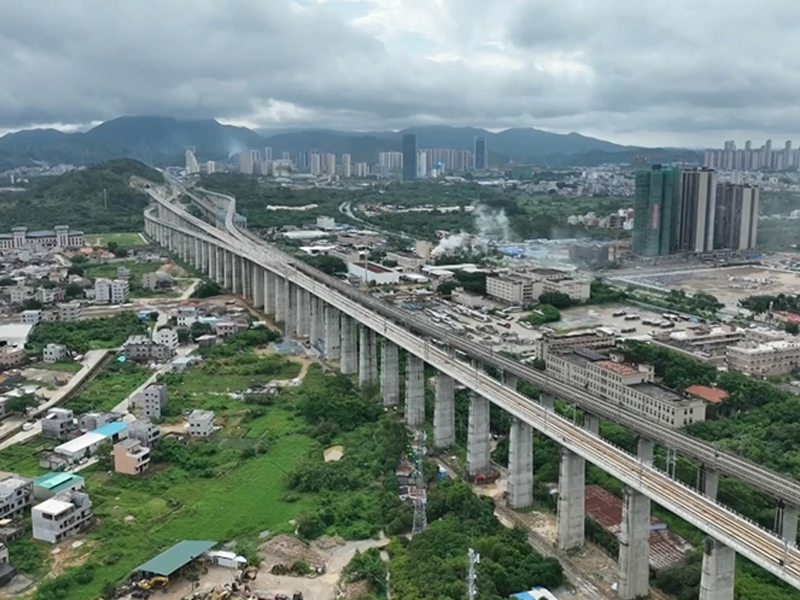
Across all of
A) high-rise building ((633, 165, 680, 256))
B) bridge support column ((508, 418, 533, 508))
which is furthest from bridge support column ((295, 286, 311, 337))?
high-rise building ((633, 165, 680, 256))

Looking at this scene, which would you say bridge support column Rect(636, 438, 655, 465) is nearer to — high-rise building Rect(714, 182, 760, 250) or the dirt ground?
the dirt ground

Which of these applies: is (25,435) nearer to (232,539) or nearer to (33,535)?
(33,535)

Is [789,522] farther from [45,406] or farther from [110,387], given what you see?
[110,387]

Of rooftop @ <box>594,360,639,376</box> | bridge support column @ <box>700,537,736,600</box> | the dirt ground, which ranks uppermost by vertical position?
bridge support column @ <box>700,537,736,600</box>

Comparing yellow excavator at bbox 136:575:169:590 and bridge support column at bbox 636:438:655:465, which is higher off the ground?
bridge support column at bbox 636:438:655:465

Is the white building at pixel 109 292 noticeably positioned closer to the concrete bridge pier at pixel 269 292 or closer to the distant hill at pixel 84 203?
the concrete bridge pier at pixel 269 292

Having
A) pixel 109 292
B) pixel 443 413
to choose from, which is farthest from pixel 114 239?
pixel 443 413

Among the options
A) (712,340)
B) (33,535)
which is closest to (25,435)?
(33,535)

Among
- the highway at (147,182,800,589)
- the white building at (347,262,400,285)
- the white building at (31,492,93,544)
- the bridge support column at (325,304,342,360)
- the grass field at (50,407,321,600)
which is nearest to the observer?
the highway at (147,182,800,589)
